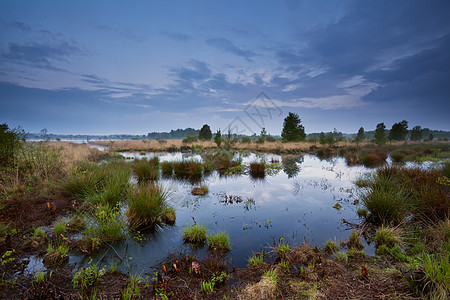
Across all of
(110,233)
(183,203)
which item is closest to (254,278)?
(110,233)

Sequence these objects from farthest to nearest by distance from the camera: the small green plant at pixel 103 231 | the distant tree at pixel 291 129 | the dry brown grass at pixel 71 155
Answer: the distant tree at pixel 291 129, the dry brown grass at pixel 71 155, the small green plant at pixel 103 231

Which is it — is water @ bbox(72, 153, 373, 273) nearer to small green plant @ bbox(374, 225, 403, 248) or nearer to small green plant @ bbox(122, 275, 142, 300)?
small green plant @ bbox(374, 225, 403, 248)

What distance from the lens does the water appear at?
4.71 metres

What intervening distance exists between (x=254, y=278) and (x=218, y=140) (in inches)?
1300

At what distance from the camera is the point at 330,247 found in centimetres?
475

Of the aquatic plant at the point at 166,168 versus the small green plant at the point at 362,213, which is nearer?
the small green plant at the point at 362,213

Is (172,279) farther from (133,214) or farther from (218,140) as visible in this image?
(218,140)

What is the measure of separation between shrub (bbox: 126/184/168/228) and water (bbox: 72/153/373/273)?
389 millimetres

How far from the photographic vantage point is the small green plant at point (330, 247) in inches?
184

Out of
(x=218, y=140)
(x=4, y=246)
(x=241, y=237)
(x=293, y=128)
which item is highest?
(x=293, y=128)

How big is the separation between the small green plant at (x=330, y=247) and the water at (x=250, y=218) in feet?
1.20

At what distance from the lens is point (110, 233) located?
485 cm

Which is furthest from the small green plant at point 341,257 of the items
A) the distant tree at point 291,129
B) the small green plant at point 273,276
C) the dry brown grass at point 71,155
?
the distant tree at point 291,129

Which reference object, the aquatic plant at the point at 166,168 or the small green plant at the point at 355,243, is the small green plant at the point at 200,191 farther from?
the small green plant at the point at 355,243
